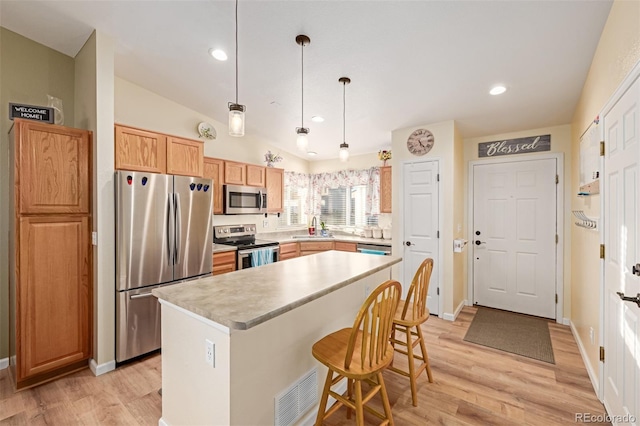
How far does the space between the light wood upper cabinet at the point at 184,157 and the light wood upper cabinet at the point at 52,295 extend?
101cm

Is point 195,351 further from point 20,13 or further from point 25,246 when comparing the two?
point 20,13

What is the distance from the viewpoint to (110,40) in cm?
253

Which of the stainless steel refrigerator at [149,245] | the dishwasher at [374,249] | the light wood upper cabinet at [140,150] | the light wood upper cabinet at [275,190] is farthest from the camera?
the light wood upper cabinet at [275,190]

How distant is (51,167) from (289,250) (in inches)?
127

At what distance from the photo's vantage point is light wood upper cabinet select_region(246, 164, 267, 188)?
4594mm

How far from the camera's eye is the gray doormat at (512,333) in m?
2.90

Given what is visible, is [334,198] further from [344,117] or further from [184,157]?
[184,157]

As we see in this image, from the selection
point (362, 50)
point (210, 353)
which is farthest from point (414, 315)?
point (362, 50)

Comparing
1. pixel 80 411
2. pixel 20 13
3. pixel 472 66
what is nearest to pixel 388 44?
pixel 472 66

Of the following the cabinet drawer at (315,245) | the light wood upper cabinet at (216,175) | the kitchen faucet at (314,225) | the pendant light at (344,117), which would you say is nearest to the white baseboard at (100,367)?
the light wood upper cabinet at (216,175)

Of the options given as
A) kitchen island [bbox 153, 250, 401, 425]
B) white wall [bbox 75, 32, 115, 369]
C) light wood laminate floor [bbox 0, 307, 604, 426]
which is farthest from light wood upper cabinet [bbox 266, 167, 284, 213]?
kitchen island [bbox 153, 250, 401, 425]

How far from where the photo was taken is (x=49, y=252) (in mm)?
2322

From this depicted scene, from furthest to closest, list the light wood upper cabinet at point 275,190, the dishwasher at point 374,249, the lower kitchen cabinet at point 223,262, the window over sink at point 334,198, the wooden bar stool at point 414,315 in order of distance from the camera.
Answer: the window over sink at point 334,198 → the light wood upper cabinet at point 275,190 → the dishwasher at point 374,249 → the lower kitchen cabinet at point 223,262 → the wooden bar stool at point 414,315

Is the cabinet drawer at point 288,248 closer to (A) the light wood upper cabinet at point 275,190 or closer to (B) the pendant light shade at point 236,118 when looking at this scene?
(A) the light wood upper cabinet at point 275,190
